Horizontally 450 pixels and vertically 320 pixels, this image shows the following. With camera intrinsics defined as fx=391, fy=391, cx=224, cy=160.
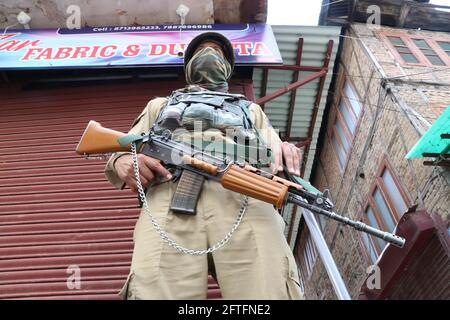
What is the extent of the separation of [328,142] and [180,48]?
17.2 ft

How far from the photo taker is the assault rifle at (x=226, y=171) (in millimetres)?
2092

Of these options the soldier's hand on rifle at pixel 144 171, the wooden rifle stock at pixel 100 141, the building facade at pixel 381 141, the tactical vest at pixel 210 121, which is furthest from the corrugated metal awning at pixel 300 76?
the soldier's hand on rifle at pixel 144 171

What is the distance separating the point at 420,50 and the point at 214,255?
299 inches

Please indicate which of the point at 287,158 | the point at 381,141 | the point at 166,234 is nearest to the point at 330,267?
the point at 287,158

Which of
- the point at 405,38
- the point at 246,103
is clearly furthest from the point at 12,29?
the point at 405,38

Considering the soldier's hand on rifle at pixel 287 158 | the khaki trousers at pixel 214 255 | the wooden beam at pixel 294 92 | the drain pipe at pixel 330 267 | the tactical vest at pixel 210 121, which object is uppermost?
the tactical vest at pixel 210 121

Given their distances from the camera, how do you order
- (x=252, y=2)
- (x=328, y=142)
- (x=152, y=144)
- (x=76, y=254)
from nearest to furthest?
(x=152, y=144) → (x=76, y=254) → (x=252, y=2) → (x=328, y=142)

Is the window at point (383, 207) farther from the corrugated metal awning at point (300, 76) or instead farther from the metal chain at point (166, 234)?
the metal chain at point (166, 234)

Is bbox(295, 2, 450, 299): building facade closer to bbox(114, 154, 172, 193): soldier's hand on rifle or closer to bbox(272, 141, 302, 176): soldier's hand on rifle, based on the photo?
bbox(272, 141, 302, 176): soldier's hand on rifle

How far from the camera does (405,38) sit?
8.15 m

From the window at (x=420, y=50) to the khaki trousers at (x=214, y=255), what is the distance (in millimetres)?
6503

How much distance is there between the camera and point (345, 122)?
8.53m

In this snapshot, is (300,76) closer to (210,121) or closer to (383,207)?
(383,207)

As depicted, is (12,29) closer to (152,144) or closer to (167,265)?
(152,144)
